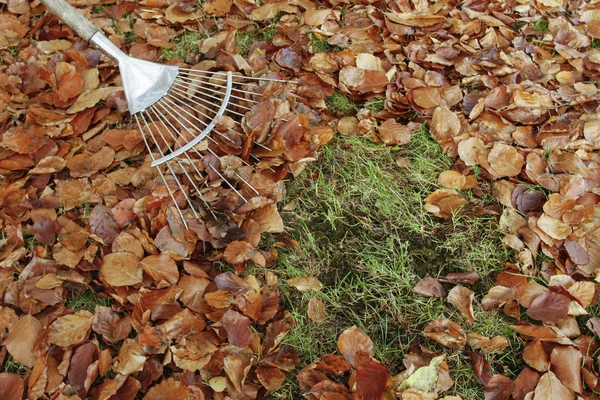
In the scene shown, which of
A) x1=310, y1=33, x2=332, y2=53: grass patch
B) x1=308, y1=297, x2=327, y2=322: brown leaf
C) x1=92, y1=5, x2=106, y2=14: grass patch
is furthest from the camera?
x1=92, y1=5, x2=106, y2=14: grass patch

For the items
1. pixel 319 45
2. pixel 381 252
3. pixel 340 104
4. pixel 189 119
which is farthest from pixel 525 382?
pixel 319 45

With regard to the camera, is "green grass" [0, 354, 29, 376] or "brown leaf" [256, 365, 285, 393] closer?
"brown leaf" [256, 365, 285, 393]

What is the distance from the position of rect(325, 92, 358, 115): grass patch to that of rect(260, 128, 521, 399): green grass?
0.17 meters

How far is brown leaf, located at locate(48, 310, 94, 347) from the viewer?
151 cm

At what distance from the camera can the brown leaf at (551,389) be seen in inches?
54.1

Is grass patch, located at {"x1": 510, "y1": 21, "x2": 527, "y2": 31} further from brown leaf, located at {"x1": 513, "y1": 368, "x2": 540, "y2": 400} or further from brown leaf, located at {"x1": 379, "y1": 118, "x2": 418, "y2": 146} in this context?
brown leaf, located at {"x1": 513, "y1": 368, "x2": 540, "y2": 400}

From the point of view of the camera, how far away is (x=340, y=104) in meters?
2.09

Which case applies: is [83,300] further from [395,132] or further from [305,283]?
[395,132]

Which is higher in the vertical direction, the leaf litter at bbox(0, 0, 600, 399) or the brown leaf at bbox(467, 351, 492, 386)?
the leaf litter at bbox(0, 0, 600, 399)

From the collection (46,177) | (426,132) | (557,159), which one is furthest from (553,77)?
(46,177)

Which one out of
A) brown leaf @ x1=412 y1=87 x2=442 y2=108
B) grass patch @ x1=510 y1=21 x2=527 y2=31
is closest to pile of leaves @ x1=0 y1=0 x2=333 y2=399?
brown leaf @ x1=412 y1=87 x2=442 y2=108

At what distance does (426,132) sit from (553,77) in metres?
0.61

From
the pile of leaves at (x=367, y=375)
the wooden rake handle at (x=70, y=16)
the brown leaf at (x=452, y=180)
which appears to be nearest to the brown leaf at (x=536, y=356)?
the pile of leaves at (x=367, y=375)

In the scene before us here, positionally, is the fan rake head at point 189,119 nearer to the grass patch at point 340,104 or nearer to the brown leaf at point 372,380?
the grass patch at point 340,104
